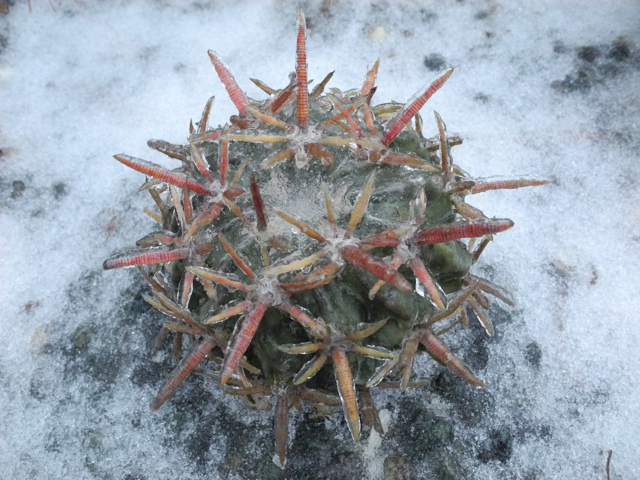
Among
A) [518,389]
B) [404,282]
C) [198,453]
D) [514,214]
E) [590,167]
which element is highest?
[404,282]

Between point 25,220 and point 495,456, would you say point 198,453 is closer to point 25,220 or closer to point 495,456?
point 495,456

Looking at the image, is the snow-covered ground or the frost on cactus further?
the snow-covered ground

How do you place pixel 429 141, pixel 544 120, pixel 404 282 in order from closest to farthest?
1. pixel 404 282
2. pixel 429 141
3. pixel 544 120

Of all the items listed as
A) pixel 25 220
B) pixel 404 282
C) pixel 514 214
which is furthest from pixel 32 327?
pixel 514 214

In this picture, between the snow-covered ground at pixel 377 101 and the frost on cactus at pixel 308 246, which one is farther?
the snow-covered ground at pixel 377 101
